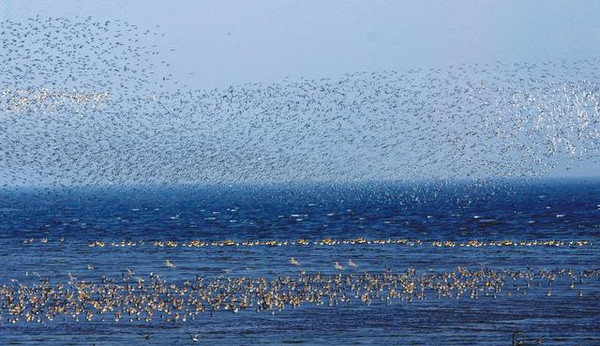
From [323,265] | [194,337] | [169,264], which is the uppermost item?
[169,264]

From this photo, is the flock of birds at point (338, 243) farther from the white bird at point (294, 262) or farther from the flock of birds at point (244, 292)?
the flock of birds at point (244, 292)

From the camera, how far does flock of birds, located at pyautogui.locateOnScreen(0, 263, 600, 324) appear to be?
5059 centimetres

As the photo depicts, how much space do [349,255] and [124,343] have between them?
4386 centimetres

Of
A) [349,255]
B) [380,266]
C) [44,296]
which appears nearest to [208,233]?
[349,255]

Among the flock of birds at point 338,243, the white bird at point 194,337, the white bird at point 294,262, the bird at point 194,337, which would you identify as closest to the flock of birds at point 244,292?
the bird at point 194,337

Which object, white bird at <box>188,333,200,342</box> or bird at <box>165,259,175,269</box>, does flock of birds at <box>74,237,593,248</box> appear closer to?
bird at <box>165,259,175,269</box>

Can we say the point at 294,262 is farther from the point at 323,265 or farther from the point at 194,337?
the point at 194,337

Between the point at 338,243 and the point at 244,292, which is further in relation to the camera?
the point at 338,243

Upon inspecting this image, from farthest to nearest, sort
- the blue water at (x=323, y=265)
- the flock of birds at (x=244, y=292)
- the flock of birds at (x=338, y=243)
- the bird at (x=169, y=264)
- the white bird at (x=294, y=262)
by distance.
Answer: the flock of birds at (x=338, y=243) → the white bird at (x=294, y=262) → the bird at (x=169, y=264) → the flock of birds at (x=244, y=292) → the blue water at (x=323, y=265)

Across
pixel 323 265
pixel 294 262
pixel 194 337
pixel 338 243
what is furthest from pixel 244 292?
pixel 338 243

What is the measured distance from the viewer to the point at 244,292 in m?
57.2

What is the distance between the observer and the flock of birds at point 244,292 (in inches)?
1992

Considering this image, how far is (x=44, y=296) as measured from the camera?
55781 mm

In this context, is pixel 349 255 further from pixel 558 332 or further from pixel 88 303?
pixel 558 332
